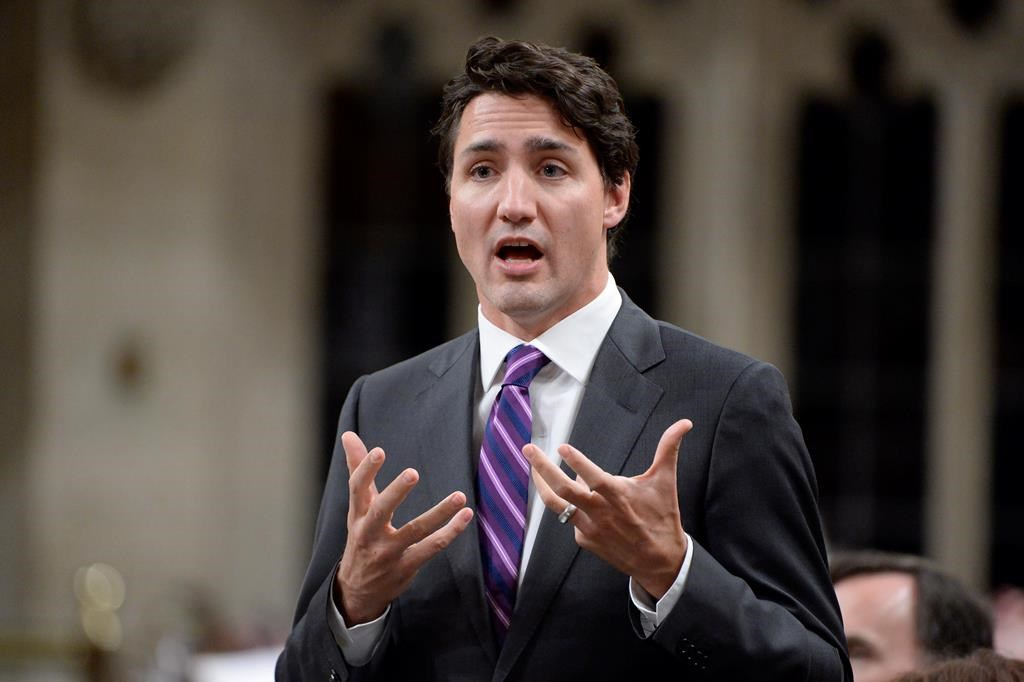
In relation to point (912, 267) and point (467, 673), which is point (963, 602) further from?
point (912, 267)

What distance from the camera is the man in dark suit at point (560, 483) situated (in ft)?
5.87

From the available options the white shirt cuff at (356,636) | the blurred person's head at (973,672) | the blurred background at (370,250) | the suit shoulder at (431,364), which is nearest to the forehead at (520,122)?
the suit shoulder at (431,364)

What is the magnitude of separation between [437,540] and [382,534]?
7 centimetres

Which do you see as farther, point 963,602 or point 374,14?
point 374,14

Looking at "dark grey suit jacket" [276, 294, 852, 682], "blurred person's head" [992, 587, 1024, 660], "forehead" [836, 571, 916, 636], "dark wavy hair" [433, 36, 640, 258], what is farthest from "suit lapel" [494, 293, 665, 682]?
"blurred person's head" [992, 587, 1024, 660]

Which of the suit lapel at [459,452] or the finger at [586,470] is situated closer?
the finger at [586,470]

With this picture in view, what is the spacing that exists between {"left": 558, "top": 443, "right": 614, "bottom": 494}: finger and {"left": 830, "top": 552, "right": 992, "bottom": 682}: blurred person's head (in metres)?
1.34

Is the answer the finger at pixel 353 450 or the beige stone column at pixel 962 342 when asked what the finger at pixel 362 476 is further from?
the beige stone column at pixel 962 342

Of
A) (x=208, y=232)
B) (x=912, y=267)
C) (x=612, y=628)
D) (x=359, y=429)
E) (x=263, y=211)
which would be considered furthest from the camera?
(x=912, y=267)

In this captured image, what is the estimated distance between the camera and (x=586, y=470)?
1.70 meters

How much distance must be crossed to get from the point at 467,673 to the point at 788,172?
265 inches

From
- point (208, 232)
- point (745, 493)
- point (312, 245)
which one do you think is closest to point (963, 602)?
point (745, 493)

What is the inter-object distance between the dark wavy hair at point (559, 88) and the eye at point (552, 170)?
0.05m

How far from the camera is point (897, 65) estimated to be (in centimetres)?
851
